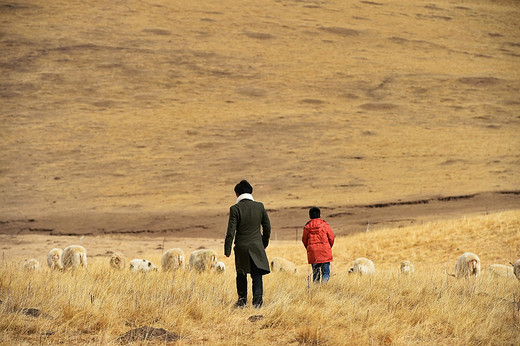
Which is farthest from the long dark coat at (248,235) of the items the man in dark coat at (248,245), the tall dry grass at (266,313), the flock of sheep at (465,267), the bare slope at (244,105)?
the bare slope at (244,105)

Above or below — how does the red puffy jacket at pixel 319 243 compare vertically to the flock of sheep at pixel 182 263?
above

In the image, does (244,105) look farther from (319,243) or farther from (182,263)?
(319,243)

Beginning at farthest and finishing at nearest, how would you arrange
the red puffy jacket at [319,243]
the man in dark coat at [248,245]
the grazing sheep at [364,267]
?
the grazing sheep at [364,267], the red puffy jacket at [319,243], the man in dark coat at [248,245]

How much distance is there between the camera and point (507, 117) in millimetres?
54688

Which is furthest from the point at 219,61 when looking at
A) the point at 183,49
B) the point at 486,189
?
the point at 486,189

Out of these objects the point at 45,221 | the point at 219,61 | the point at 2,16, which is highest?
the point at 2,16

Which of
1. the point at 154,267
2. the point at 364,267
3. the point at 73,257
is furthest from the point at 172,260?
the point at 364,267

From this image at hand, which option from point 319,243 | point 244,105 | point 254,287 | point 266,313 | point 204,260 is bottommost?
point 204,260

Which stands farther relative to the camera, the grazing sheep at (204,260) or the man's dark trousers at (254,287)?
the grazing sheep at (204,260)

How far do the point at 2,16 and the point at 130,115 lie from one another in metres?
28.7

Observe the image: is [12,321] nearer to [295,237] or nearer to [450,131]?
[295,237]

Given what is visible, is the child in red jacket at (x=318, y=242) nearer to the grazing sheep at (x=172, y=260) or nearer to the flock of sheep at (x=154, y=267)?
the flock of sheep at (x=154, y=267)

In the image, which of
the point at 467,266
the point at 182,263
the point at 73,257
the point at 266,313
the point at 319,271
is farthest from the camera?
the point at 182,263

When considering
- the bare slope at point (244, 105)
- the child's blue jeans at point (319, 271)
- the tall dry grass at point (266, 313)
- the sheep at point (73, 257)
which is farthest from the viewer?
the bare slope at point (244, 105)
